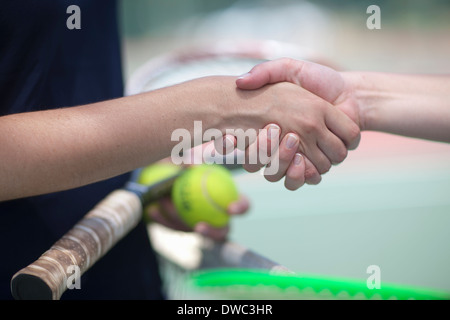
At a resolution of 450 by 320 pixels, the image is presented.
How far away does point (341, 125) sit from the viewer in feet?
3.60

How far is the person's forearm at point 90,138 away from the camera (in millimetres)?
800

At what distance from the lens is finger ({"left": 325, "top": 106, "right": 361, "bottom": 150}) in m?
1.09

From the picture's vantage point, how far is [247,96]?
3.49ft

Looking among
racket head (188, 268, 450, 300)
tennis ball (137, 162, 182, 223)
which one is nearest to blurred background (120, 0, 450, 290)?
tennis ball (137, 162, 182, 223)

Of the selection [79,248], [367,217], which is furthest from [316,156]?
[367,217]

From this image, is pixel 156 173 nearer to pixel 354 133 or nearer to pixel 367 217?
pixel 354 133

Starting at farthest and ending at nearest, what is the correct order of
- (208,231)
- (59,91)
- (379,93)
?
(208,231), (379,93), (59,91)

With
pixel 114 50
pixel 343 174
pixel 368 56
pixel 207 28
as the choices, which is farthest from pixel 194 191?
pixel 207 28

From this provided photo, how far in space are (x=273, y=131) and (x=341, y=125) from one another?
146 mm

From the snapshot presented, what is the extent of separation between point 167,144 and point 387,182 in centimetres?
298

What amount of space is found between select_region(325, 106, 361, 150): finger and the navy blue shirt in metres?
0.49

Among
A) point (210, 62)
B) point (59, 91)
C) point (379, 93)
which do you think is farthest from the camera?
point (210, 62)
